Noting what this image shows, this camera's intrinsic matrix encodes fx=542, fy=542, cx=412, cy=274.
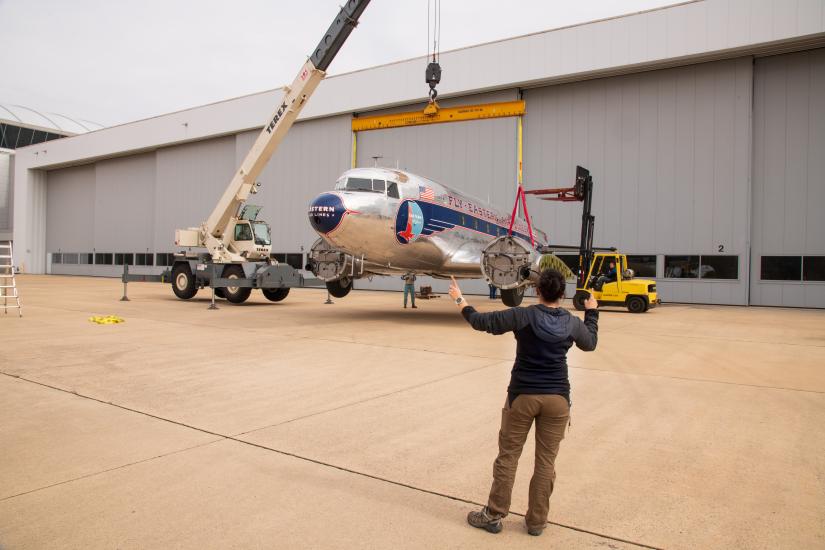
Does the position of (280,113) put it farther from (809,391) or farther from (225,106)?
(225,106)

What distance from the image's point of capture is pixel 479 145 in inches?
1175

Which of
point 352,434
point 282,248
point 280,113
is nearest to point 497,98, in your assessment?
point 280,113

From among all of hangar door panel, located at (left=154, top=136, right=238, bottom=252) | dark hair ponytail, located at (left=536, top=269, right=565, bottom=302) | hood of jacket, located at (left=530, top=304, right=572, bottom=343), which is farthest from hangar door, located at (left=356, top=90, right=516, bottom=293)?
hood of jacket, located at (left=530, top=304, right=572, bottom=343)

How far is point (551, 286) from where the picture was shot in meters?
3.65

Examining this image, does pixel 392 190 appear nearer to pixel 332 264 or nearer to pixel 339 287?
pixel 332 264

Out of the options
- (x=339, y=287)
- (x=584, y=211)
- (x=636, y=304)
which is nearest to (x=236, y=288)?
(x=339, y=287)

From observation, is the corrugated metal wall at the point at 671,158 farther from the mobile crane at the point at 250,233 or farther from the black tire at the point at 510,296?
the black tire at the point at 510,296

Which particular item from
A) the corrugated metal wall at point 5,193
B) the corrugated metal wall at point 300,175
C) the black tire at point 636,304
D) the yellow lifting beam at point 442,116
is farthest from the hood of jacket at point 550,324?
the corrugated metal wall at point 5,193

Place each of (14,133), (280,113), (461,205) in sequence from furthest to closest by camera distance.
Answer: (14,133)
(280,113)
(461,205)

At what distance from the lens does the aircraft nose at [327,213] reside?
1273cm

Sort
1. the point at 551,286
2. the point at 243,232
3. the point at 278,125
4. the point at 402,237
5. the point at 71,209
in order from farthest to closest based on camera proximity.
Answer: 1. the point at 71,209
2. the point at 243,232
3. the point at 278,125
4. the point at 402,237
5. the point at 551,286

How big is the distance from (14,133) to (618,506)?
79651mm

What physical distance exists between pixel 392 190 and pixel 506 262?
345cm

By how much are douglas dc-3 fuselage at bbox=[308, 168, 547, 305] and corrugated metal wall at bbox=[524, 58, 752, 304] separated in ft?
42.0
